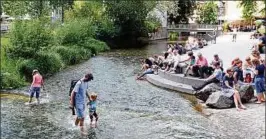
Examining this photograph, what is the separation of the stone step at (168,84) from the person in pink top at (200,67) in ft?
2.90

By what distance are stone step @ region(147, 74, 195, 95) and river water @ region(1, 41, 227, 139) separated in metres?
0.44

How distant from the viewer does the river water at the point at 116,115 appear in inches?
614

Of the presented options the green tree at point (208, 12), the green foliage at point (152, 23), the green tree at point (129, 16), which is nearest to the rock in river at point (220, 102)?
the green tree at point (129, 16)

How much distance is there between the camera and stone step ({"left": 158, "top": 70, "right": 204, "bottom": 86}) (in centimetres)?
2328

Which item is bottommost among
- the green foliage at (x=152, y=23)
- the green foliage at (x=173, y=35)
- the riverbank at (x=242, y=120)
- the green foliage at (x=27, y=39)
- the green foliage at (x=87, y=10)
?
the riverbank at (x=242, y=120)

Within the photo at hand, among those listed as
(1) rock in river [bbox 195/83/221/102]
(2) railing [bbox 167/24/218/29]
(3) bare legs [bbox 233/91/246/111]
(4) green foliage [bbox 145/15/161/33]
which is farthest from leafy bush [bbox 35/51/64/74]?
(2) railing [bbox 167/24/218/29]

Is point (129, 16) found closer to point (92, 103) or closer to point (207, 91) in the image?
point (207, 91)

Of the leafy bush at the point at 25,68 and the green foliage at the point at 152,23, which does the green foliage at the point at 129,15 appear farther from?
the leafy bush at the point at 25,68

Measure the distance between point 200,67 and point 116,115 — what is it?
660cm

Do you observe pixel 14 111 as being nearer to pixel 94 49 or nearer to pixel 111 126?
pixel 111 126

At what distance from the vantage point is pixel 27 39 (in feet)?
97.2

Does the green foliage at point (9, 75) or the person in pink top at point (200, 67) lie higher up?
the person in pink top at point (200, 67)

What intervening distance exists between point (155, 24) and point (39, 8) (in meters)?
17.8

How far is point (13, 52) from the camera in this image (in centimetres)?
2934
